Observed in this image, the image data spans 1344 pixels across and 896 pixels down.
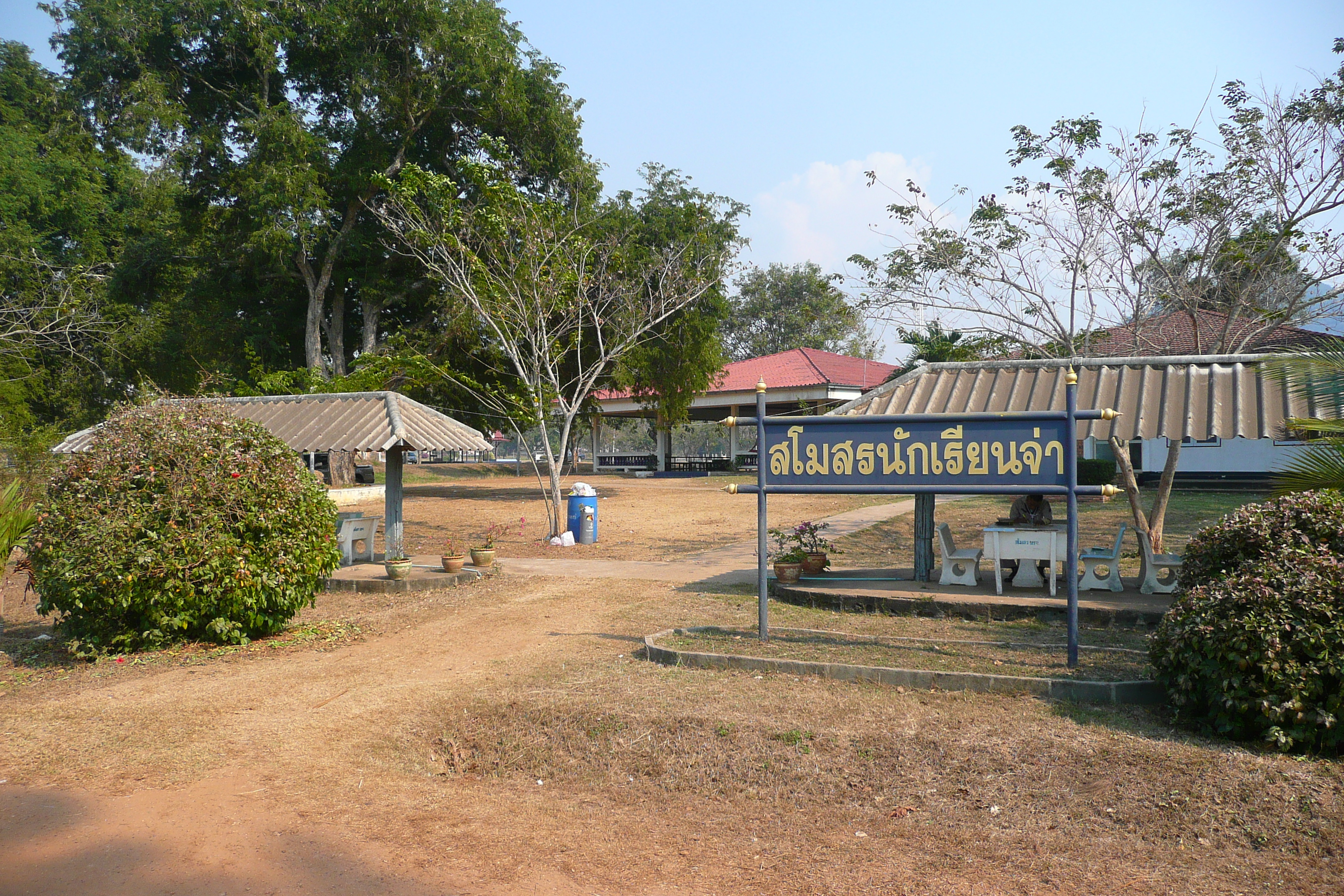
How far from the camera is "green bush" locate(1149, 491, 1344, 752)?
4.82 m

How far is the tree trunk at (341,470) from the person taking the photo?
3012cm

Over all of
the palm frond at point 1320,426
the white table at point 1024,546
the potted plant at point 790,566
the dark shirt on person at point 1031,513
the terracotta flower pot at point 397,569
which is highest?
the palm frond at point 1320,426

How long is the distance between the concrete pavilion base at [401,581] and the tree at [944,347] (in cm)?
663

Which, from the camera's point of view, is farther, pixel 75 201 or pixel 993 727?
pixel 75 201

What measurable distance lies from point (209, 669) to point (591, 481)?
3095cm

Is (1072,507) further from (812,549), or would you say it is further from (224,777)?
(224,777)

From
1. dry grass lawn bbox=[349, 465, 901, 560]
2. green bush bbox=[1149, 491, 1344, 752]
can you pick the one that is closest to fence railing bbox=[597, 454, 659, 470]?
dry grass lawn bbox=[349, 465, 901, 560]

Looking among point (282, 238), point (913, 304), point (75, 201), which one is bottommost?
point (913, 304)

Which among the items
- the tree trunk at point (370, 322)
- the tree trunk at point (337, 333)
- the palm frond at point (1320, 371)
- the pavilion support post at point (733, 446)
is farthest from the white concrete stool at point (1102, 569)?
the tree trunk at point (337, 333)

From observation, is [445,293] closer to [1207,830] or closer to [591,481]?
[591,481]

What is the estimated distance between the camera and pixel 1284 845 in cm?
414

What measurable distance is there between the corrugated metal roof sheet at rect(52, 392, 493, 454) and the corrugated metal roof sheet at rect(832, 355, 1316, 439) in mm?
6269

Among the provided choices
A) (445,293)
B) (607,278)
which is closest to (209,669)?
(607,278)

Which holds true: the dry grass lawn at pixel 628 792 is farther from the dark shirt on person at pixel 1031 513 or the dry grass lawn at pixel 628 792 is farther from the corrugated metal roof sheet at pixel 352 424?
the corrugated metal roof sheet at pixel 352 424
